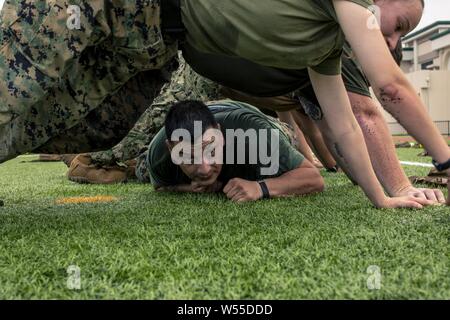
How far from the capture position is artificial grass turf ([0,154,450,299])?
92cm

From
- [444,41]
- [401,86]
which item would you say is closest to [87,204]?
[401,86]

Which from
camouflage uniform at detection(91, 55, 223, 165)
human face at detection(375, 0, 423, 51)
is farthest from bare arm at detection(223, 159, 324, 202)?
camouflage uniform at detection(91, 55, 223, 165)

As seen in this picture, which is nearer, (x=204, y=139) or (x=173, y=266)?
(x=173, y=266)

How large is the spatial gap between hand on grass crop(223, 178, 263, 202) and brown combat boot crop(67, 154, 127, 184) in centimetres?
138

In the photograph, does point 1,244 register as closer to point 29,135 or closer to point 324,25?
point 29,135

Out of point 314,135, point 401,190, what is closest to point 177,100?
point 314,135

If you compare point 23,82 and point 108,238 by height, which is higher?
point 23,82

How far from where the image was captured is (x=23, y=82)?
4.64ft

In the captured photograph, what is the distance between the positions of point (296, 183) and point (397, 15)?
0.84 metres

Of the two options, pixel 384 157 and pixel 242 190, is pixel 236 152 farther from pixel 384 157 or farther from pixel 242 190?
pixel 384 157

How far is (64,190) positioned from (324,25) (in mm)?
1993

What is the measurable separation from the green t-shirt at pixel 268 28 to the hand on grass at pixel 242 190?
757mm

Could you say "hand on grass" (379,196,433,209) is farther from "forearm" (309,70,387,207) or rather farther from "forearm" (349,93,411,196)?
"forearm" (349,93,411,196)

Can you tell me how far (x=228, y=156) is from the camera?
2.29 meters
